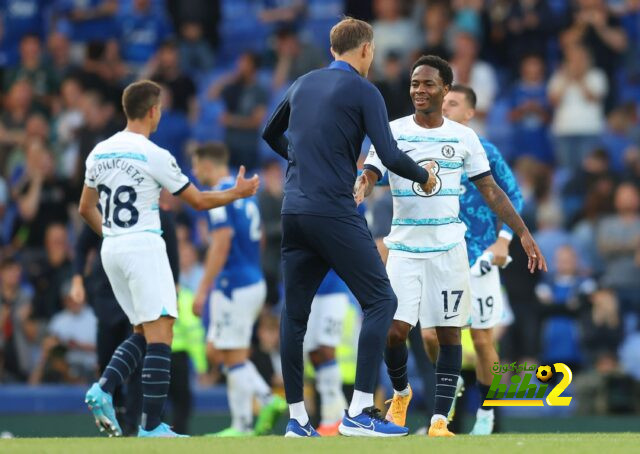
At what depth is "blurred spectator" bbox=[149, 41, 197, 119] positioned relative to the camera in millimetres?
20125

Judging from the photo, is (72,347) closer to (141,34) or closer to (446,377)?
(141,34)

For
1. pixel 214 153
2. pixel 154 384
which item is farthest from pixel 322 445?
pixel 214 153

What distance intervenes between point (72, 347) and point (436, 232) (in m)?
8.01

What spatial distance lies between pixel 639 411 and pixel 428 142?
728cm

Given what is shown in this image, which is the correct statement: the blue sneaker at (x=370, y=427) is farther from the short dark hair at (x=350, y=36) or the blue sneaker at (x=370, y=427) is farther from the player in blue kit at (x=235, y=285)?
the player in blue kit at (x=235, y=285)

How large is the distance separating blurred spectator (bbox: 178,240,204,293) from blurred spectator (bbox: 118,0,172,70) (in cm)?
646

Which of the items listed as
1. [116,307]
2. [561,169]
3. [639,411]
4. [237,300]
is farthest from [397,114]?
[116,307]

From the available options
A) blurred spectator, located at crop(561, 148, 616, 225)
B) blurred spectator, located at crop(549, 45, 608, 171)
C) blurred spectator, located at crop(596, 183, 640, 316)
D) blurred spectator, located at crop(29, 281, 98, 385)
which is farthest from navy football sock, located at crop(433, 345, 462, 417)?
blurred spectator, located at crop(549, 45, 608, 171)

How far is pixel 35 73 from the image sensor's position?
20688 mm

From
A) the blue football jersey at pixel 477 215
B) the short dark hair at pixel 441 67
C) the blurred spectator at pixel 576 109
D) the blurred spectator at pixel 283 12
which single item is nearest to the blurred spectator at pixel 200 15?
the blurred spectator at pixel 283 12

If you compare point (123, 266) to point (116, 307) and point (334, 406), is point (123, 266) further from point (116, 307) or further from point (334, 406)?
point (334, 406)

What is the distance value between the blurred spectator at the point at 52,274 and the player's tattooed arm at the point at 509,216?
8.90 metres

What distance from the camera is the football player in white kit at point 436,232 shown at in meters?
9.31

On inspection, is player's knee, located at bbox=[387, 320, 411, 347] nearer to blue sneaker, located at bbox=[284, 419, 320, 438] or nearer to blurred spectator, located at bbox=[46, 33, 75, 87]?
blue sneaker, located at bbox=[284, 419, 320, 438]
